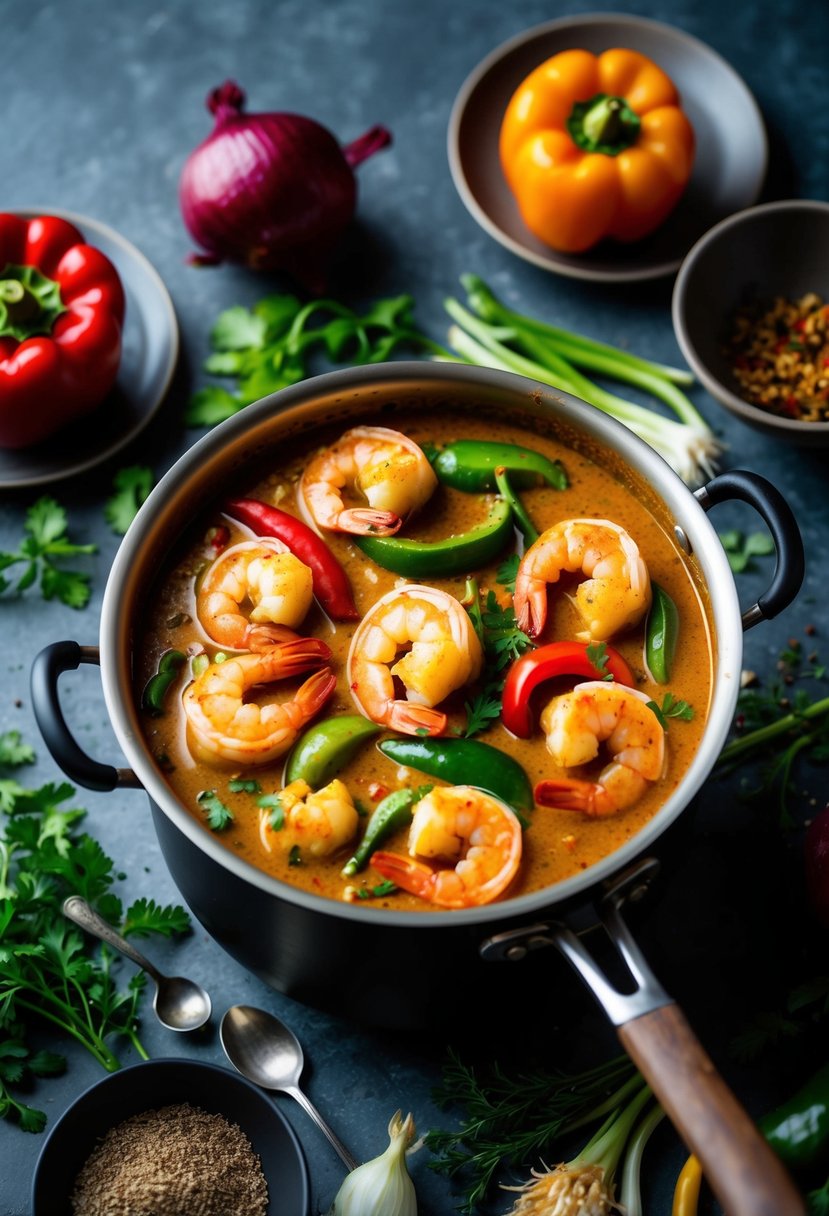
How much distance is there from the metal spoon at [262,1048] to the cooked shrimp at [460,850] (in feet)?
2.22

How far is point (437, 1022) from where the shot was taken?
2.67 meters

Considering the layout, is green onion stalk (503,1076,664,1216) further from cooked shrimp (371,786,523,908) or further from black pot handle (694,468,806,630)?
black pot handle (694,468,806,630)

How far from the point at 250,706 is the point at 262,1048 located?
34.0 inches

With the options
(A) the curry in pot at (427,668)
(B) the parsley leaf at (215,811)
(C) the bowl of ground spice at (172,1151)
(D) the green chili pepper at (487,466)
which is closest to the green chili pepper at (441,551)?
(A) the curry in pot at (427,668)

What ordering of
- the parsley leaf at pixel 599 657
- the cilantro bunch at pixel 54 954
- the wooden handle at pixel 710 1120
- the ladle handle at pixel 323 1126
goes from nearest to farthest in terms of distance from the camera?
the wooden handle at pixel 710 1120, the parsley leaf at pixel 599 657, the ladle handle at pixel 323 1126, the cilantro bunch at pixel 54 954

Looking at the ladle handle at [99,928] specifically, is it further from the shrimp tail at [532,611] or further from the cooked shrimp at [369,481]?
the shrimp tail at [532,611]

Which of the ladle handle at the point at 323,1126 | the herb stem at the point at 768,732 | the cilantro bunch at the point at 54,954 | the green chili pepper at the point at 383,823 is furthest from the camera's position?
the herb stem at the point at 768,732

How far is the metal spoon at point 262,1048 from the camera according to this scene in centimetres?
279

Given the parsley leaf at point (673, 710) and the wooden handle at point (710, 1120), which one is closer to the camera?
the wooden handle at point (710, 1120)

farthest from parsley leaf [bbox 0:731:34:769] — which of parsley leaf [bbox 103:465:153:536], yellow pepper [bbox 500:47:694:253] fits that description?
yellow pepper [bbox 500:47:694:253]

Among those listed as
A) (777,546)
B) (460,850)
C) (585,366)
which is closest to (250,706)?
(460,850)

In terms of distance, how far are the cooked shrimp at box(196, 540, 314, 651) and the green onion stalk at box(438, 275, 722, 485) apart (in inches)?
44.4

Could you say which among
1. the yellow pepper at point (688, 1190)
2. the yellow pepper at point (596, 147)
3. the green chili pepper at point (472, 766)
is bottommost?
the yellow pepper at point (688, 1190)

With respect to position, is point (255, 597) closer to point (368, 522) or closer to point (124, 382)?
point (368, 522)
